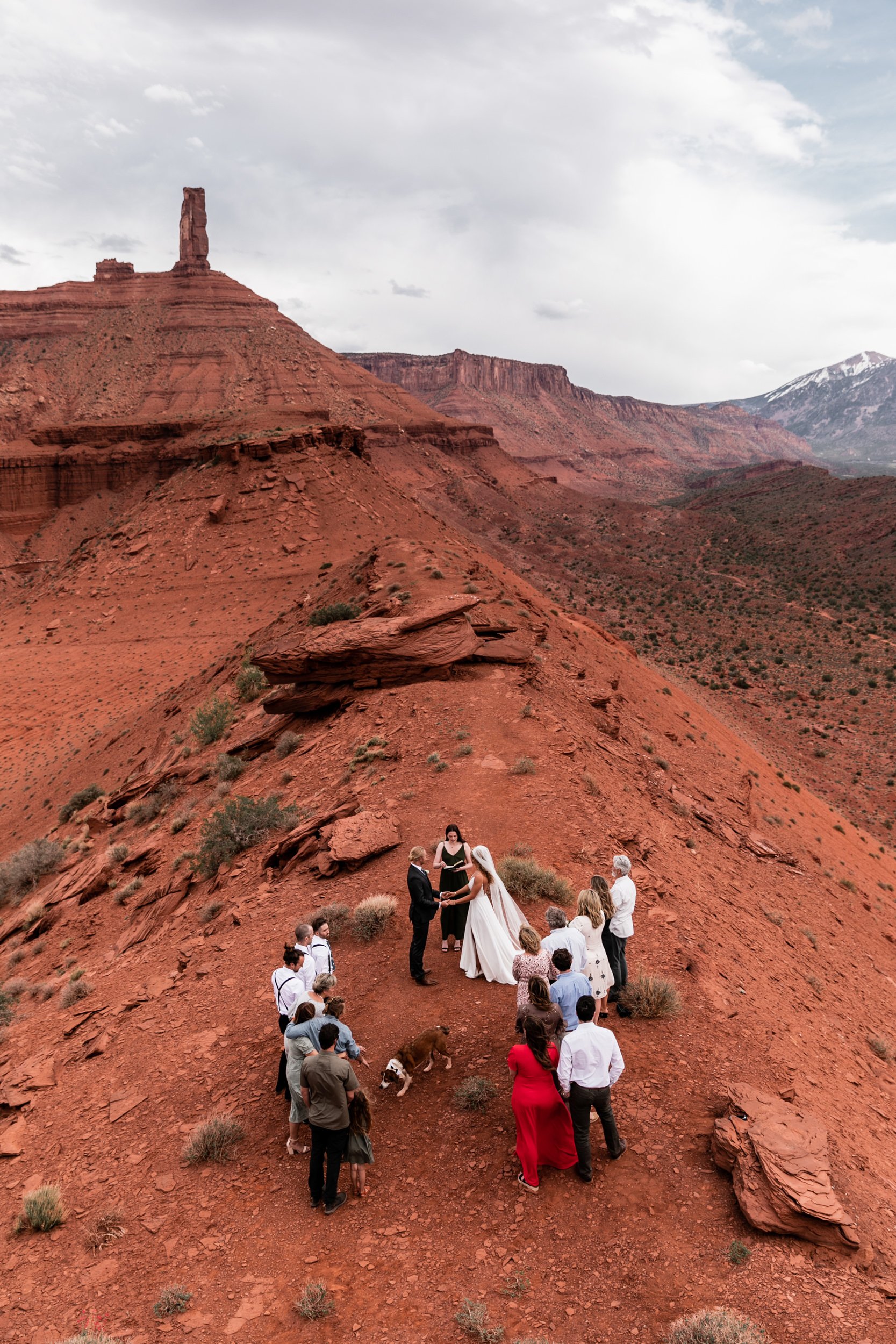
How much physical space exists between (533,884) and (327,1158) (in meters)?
4.06

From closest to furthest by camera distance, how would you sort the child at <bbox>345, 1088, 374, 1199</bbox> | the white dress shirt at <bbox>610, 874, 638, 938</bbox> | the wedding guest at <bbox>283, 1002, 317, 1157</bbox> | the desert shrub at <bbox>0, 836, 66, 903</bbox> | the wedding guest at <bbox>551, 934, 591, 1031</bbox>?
the child at <bbox>345, 1088, 374, 1199</bbox> → the wedding guest at <bbox>551, 934, 591, 1031</bbox> → the wedding guest at <bbox>283, 1002, 317, 1157</bbox> → the white dress shirt at <bbox>610, 874, 638, 938</bbox> → the desert shrub at <bbox>0, 836, 66, 903</bbox>

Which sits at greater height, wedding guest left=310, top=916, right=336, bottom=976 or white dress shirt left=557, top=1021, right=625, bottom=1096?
white dress shirt left=557, top=1021, right=625, bottom=1096

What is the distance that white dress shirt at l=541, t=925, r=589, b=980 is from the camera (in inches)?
247

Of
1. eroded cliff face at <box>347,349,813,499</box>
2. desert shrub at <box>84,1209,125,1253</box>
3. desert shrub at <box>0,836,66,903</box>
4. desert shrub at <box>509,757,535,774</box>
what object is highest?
eroded cliff face at <box>347,349,813,499</box>

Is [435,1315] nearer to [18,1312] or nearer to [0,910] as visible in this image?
[18,1312]

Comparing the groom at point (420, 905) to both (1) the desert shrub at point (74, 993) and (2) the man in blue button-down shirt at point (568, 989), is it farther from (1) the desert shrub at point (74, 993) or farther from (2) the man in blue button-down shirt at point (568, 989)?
(1) the desert shrub at point (74, 993)

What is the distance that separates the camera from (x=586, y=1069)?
5293 mm

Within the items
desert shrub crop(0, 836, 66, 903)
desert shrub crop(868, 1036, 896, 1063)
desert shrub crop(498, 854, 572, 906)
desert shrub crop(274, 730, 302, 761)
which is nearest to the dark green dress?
desert shrub crop(498, 854, 572, 906)

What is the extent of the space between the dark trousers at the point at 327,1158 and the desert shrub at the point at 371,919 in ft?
10.1

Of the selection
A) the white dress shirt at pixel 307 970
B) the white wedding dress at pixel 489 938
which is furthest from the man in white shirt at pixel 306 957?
the white wedding dress at pixel 489 938

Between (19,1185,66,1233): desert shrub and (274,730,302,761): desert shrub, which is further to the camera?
(274,730,302,761): desert shrub

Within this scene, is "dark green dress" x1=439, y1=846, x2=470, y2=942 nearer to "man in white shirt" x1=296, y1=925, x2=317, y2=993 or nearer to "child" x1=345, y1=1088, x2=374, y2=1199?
"man in white shirt" x1=296, y1=925, x2=317, y2=993

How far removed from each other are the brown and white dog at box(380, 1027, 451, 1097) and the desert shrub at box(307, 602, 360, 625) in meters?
14.8

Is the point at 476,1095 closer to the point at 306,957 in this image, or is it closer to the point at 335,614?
the point at 306,957
